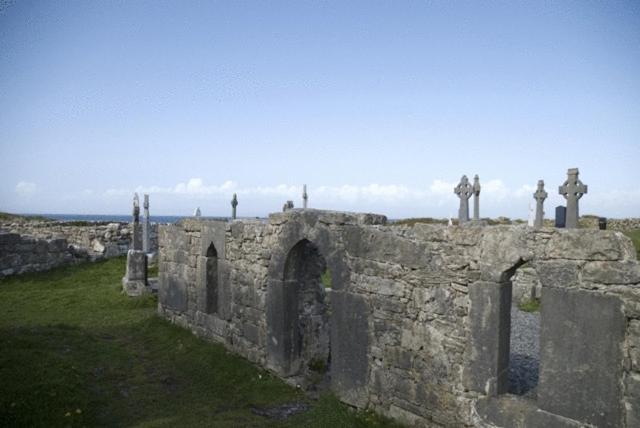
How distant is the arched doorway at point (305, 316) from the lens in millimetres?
8445

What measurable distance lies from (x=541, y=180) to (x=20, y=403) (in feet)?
56.0

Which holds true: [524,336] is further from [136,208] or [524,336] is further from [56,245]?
[56,245]

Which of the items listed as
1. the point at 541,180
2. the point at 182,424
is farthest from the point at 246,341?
the point at 541,180

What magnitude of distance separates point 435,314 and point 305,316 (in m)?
3.41

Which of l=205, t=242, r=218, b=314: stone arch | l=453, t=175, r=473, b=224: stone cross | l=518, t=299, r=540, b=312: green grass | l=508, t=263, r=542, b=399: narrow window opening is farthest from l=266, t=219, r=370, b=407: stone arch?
l=453, t=175, r=473, b=224: stone cross

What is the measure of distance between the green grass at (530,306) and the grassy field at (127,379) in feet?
25.8

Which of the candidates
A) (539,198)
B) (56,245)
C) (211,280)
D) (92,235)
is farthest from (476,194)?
(92,235)

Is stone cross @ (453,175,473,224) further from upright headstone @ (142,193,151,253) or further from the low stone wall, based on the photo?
the low stone wall

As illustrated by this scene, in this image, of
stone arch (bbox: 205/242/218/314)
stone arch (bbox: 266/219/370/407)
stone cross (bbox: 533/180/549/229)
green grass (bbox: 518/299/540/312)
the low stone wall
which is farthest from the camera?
the low stone wall

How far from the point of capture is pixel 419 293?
19.9 ft

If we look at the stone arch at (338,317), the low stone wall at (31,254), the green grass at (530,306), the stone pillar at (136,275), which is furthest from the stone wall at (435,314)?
the low stone wall at (31,254)

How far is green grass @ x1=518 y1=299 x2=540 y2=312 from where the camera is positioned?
1283 cm

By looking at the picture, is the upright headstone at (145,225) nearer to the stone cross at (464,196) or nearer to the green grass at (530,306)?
the stone cross at (464,196)

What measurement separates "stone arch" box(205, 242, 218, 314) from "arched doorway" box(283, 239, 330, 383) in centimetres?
291
